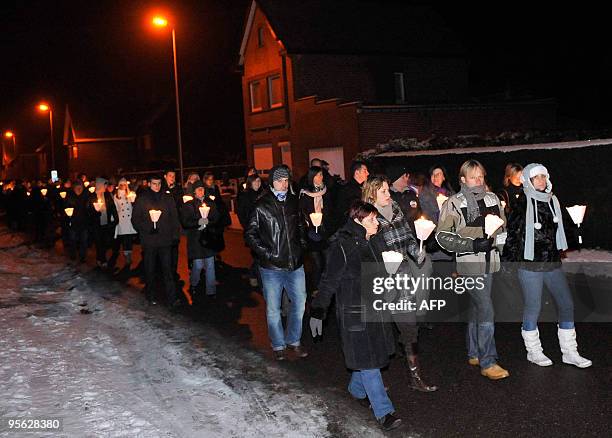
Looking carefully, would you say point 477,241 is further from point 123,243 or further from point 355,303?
point 123,243

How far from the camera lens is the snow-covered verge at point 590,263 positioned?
1216 cm

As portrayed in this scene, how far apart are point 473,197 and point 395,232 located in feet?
3.04

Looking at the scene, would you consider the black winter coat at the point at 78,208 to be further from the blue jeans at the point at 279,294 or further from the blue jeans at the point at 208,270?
the blue jeans at the point at 279,294

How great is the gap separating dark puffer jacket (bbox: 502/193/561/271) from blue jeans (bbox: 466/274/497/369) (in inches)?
13.5

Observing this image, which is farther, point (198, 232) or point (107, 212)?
point (107, 212)

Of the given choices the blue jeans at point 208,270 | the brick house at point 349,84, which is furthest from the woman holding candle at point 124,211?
the brick house at point 349,84

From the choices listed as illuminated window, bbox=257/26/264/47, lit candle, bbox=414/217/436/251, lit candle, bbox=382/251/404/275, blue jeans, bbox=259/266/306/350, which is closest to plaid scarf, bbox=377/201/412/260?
lit candle, bbox=382/251/404/275

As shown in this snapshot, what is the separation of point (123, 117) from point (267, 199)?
210 feet

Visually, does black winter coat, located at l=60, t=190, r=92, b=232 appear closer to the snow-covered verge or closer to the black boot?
the snow-covered verge

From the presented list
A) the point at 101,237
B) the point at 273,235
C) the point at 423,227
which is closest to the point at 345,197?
the point at 273,235

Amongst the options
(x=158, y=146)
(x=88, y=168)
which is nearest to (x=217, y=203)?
(x=158, y=146)

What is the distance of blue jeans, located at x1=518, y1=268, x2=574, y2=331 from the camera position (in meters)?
6.91

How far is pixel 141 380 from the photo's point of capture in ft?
23.1

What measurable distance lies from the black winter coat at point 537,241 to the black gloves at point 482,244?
465 millimetres
